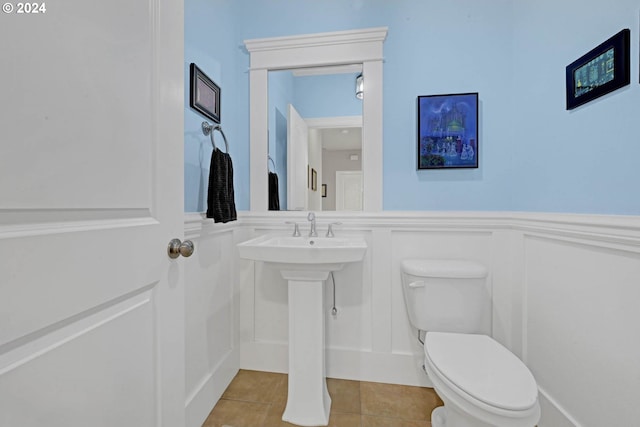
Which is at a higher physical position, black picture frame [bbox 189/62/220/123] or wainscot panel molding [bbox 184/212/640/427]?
black picture frame [bbox 189/62/220/123]

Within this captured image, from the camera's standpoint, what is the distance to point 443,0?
1.60 m

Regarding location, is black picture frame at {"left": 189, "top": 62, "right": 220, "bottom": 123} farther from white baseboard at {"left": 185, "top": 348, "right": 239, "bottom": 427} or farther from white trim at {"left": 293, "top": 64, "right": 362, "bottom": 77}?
white baseboard at {"left": 185, "top": 348, "right": 239, "bottom": 427}

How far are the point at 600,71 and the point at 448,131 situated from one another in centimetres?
66

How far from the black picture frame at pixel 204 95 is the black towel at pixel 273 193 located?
47 cm

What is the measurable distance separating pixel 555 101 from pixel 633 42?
375 mm

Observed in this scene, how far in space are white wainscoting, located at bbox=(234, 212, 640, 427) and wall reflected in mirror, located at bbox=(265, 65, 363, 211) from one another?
0.14 meters

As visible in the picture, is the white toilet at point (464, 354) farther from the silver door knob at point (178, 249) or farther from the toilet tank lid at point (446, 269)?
the silver door knob at point (178, 249)

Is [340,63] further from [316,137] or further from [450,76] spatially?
[450,76]

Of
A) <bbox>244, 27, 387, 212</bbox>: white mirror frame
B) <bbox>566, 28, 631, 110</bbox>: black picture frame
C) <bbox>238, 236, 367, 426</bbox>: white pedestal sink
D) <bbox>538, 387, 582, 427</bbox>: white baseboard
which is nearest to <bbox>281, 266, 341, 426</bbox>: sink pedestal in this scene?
<bbox>238, 236, 367, 426</bbox>: white pedestal sink

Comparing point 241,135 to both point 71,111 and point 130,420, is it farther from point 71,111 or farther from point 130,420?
point 130,420

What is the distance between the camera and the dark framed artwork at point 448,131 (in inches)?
62.6

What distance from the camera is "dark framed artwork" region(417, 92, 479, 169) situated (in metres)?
1.59

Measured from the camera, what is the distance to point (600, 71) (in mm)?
1006

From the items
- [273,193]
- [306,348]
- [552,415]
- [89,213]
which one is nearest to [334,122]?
[273,193]
